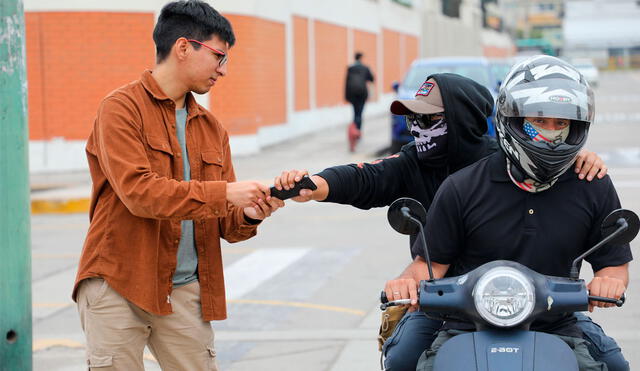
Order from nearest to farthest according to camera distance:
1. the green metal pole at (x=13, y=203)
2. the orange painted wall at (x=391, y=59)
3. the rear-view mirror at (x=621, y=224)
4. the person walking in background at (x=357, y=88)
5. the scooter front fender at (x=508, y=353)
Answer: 1. the scooter front fender at (x=508, y=353)
2. the rear-view mirror at (x=621, y=224)
3. the green metal pole at (x=13, y=203)
4. the person walking in background at (x=357, y=88)
5. the orange painted wall at (x=391, y=59)

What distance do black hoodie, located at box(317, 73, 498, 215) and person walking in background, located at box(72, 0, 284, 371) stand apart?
1.22 feet

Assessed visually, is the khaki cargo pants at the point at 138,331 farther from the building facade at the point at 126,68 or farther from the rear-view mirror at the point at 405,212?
the building facade at the point at 126,68

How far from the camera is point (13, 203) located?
539 centimetres

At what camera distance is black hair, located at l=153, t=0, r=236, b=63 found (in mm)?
4055

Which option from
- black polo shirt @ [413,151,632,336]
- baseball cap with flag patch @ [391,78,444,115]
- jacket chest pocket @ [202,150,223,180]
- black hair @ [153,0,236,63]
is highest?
A: black hair @ [153,0,236,63]

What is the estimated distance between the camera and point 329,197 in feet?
14.2

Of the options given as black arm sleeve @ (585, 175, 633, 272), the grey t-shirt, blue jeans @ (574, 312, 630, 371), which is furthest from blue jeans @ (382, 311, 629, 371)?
the grey t-shirt

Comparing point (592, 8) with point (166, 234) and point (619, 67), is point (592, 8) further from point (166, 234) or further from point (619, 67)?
point (166, 234)

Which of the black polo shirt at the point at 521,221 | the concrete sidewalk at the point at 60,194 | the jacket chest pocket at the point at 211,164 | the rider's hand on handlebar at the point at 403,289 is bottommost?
the concrete sidewalk at the point at 60,194

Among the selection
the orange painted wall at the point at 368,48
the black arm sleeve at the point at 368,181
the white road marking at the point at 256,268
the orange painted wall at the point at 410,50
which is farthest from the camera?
the orange painted wall at the point at 410,50

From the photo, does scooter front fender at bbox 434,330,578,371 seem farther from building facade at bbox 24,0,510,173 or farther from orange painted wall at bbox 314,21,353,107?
orange painted wall at bbox 314,21,353,107

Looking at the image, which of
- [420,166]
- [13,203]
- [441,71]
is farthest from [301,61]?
[420,166]

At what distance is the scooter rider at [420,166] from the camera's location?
3.95 metres

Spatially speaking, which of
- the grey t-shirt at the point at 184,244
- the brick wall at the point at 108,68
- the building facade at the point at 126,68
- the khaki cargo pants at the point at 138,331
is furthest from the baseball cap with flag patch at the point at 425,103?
the brick wall at the point at 108,68
